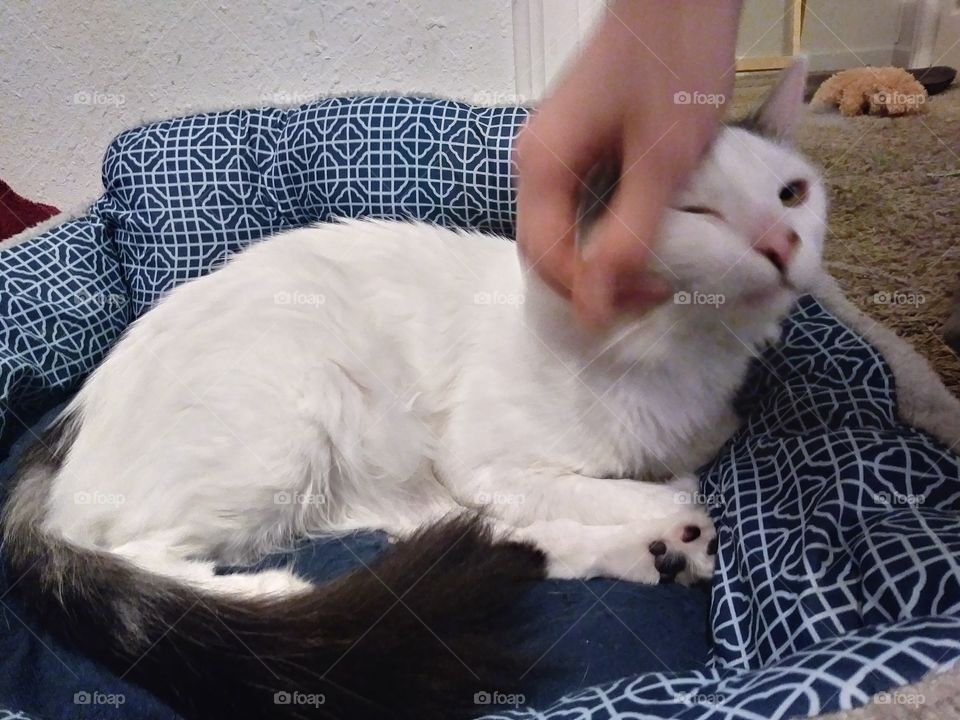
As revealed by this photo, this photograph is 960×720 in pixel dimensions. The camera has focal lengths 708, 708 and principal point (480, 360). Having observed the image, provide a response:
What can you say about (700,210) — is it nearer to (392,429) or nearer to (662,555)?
(662,555)

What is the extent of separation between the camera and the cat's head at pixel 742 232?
854 millimetres

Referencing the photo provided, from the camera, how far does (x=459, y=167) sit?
5.64 feet

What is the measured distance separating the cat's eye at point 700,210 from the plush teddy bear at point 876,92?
5.59 ft

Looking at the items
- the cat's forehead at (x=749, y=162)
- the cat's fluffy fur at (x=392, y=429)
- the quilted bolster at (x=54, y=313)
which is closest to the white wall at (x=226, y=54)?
the quilted bolster at (x=54, y=313)

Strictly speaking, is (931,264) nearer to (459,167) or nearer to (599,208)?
(459,167)

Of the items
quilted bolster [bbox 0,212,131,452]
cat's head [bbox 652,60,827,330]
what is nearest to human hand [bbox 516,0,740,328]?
cat's head [bbox 652,60,827,330]

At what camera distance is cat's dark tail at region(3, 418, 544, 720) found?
0.84 m

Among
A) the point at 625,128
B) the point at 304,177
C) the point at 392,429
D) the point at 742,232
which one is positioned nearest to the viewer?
the point at 625,128

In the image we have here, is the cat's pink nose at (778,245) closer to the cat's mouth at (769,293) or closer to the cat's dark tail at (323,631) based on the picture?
the cat's mouth at (769,293)

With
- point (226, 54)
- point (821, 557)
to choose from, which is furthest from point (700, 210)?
point (226, 54)

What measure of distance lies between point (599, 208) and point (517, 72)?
145 cm

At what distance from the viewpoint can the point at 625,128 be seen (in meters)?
0.66

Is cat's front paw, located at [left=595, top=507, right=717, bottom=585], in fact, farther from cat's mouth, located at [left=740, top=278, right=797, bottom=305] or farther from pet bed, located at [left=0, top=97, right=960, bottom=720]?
cat's mouth, located at [left=740, top=278, right=797, bottom=305]

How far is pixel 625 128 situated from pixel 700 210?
0.25 m
